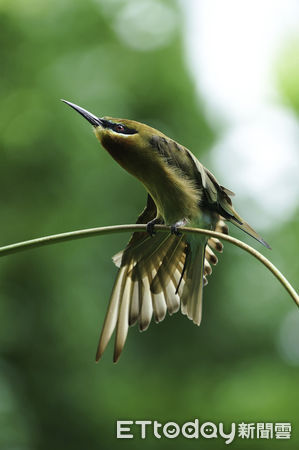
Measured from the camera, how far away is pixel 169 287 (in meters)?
1.86

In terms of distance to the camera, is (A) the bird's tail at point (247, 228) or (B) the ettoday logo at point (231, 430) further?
(B) the ettoday logo at point (231, 430)

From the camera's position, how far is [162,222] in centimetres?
175

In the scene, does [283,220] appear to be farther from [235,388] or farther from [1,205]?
[1,205]

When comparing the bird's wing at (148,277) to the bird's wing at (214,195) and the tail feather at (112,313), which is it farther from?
the bird's wing at (214,195)

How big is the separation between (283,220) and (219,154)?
3.72 ft

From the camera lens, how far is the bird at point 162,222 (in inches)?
58.1

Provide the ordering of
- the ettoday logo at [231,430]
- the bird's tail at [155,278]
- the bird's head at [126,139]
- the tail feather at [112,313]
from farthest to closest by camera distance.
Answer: the ettoday logo at [231,430], the bird's tail at [155,278], the tail feather at [112,313], the bird's head at [126,139]

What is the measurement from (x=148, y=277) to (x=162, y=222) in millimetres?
221

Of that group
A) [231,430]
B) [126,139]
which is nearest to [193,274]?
[126,139]

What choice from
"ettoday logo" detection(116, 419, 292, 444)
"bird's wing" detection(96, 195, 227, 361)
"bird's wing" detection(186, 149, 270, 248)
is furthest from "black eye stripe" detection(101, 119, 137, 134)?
"ettoday logo" detection(116, 419, 292, 444)

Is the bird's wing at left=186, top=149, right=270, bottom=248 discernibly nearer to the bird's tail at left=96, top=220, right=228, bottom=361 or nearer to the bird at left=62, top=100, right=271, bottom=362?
the bird at left=62, top=100, right=271, bottom=362

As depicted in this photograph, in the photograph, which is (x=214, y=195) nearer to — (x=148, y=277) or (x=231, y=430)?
(x=148, y=277)

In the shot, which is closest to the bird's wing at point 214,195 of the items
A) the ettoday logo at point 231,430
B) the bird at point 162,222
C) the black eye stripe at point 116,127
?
the bird at point 162,222

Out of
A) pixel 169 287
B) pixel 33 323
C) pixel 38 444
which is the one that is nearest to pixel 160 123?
pixel 33 323
